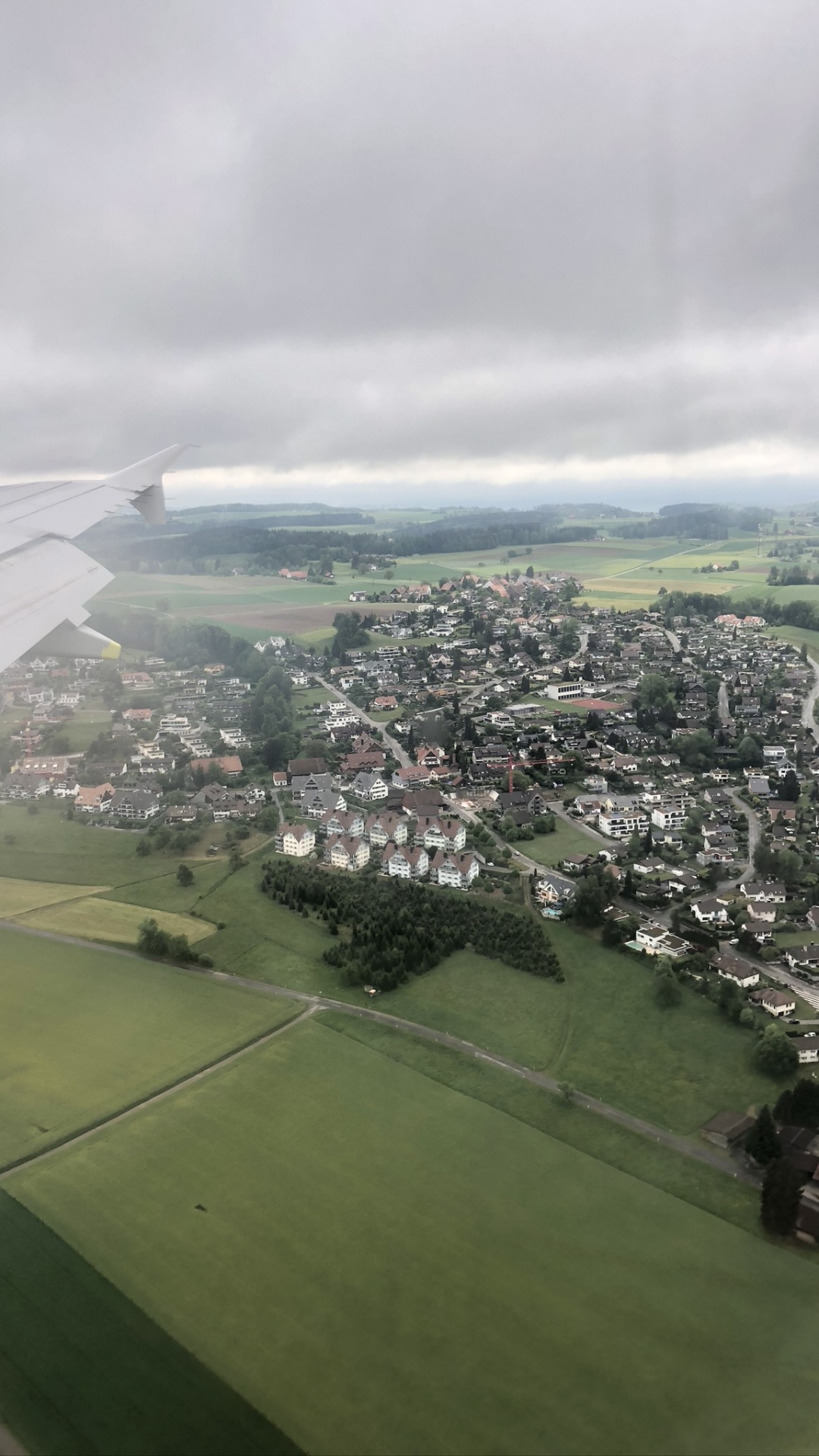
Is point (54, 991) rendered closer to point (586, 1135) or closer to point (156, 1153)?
point (156, 1153)

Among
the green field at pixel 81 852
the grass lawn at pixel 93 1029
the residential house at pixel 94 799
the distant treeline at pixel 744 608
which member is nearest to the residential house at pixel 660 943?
the grass lawn at pixel 93 1029

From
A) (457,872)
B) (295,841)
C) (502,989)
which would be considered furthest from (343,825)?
(502,989)

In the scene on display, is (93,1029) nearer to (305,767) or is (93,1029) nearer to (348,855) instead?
(348,855)

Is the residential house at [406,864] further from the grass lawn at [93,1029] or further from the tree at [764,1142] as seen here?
the tree at [764,1142]

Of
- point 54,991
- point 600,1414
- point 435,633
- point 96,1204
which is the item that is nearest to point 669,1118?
point 600,1414

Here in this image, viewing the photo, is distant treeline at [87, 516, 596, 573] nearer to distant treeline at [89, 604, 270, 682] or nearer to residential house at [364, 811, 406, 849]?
distant treeline at [89, 604, 270, 682]

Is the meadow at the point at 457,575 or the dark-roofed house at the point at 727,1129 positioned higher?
the meadow at the point at 457,575
